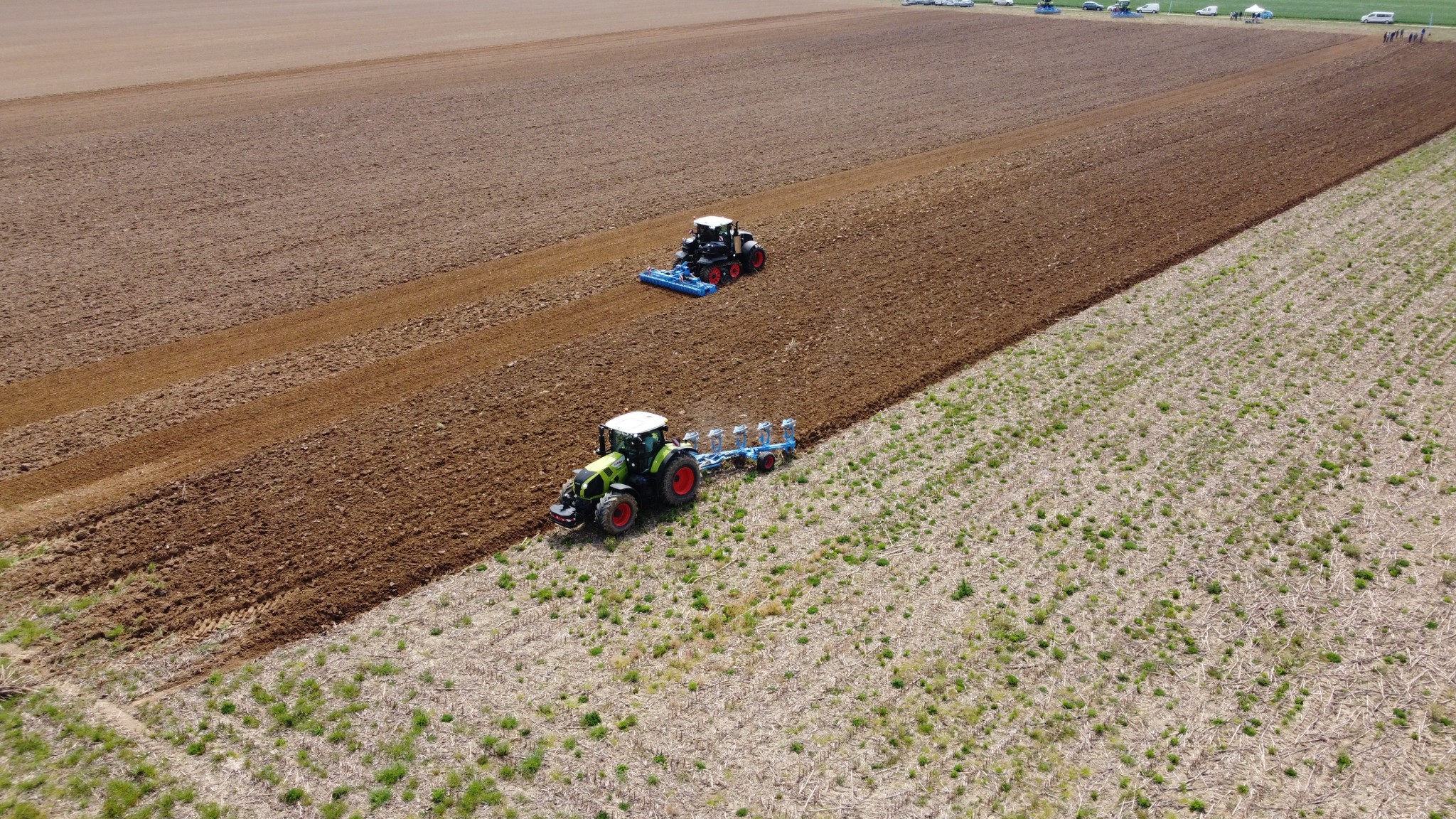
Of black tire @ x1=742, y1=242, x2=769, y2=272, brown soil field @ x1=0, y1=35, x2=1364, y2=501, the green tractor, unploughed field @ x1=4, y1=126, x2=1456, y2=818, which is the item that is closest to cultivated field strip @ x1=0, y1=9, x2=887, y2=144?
brown soil field @ x1=0, y1=35, x2=1364, y2=501

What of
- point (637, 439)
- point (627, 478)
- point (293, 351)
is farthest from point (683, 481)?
point (293, 351)

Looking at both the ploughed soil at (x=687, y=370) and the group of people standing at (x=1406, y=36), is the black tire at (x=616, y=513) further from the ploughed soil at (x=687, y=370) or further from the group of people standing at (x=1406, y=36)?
the group of people standing at (x=1406, y=36)

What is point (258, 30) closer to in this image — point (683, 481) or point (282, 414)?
point (282, 414)

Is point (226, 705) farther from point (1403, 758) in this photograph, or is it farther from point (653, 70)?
point (653, 70)

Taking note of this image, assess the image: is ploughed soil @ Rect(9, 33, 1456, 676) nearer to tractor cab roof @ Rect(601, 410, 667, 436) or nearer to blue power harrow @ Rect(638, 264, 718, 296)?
blue power harrow @ Rect(638, 264, 718, 296)

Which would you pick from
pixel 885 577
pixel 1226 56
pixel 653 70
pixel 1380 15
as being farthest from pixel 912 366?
pixel 1380 15

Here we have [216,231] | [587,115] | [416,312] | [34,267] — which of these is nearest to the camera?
[416,312]
